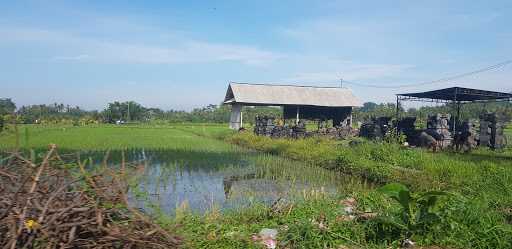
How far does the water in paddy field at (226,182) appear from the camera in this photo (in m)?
7.12

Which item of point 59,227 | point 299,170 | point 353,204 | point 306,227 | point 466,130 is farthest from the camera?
point 466,130

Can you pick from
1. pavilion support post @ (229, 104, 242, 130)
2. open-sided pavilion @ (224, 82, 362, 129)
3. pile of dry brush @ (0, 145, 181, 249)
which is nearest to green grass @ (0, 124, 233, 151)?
pavilion support post @ (229, 104, 242, 130)

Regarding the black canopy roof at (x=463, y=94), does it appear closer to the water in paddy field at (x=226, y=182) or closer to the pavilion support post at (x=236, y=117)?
the water in paddy field at (x=226, y=182)

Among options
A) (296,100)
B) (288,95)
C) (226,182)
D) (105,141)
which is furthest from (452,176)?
(288,95)

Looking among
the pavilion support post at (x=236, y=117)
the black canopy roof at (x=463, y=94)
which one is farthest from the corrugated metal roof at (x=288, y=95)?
the black canopy roof at (x=463, y=94)

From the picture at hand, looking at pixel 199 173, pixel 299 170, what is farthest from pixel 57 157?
pixel 299 170

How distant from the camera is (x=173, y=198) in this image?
771 centimetres

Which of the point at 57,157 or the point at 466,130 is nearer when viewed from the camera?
the point at 57,157

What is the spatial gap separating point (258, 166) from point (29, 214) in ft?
31.7

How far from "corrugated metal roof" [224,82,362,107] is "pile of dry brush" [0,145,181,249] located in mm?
22332

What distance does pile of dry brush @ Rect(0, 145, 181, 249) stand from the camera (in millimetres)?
2957

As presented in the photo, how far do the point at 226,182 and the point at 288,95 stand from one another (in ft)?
60.8

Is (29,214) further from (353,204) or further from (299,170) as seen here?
(299,170)

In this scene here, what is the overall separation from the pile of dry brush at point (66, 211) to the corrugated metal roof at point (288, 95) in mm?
22332
